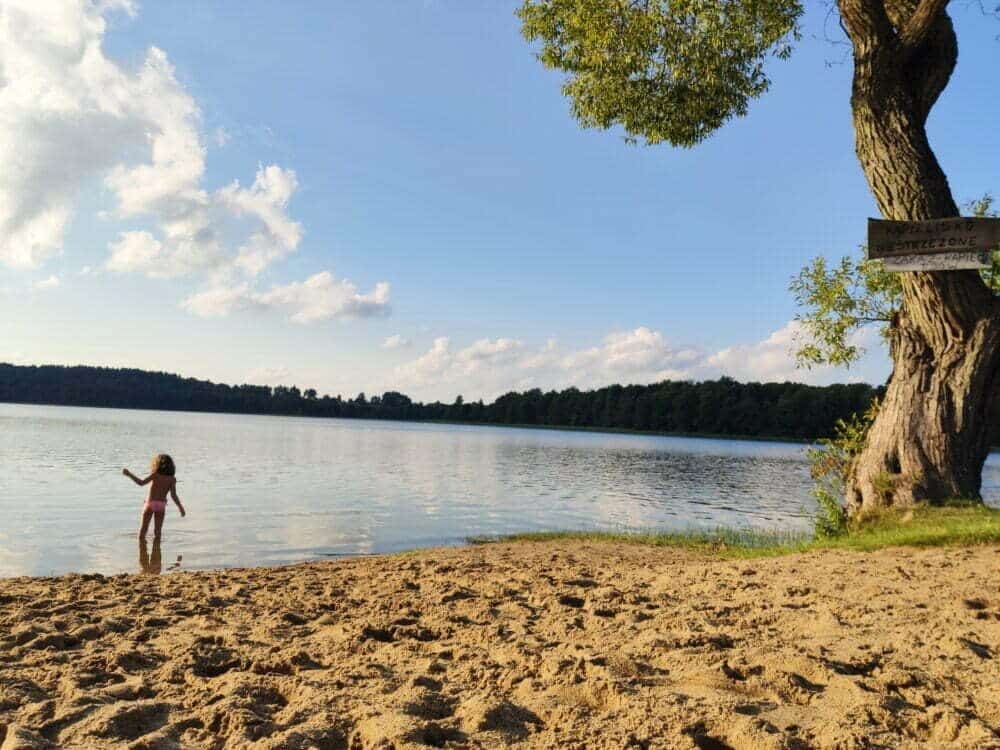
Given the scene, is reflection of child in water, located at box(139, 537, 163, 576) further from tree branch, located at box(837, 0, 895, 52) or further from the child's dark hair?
tree branch, located at box(837, 0, 895, 52)

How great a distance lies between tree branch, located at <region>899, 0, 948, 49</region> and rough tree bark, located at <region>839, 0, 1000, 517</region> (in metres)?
0.02

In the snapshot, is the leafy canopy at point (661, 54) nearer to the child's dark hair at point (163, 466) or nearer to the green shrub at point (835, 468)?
the green shrub at point (835, 468)

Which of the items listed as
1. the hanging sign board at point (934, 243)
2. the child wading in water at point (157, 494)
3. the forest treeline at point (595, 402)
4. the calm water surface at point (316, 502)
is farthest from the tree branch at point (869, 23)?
the forest treeline at point (595, 402)

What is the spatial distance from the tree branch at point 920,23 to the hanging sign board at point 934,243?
3.14m

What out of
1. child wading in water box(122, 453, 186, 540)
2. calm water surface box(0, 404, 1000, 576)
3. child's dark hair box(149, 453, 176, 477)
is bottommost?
calm water surface box(0, 404, 1000, 576)

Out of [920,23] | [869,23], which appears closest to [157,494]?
[869,23]

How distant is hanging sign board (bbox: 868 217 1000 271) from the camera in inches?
426

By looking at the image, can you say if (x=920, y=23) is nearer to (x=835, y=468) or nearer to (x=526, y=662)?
(x=835, y=468)

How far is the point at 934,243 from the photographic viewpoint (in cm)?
1108

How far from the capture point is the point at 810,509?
26.2 meters

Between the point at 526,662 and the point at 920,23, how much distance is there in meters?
12.3

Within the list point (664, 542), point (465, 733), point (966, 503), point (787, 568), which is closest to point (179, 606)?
point (465, 733)

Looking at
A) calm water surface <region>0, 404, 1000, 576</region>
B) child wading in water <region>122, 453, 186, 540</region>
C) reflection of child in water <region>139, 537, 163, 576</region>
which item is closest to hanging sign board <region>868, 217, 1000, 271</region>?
calm water surface <region>0, 404, 1000, 576</region>

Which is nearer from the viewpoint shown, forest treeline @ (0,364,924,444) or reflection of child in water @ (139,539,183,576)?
reflection of child in water @ (139,539,183,576)
